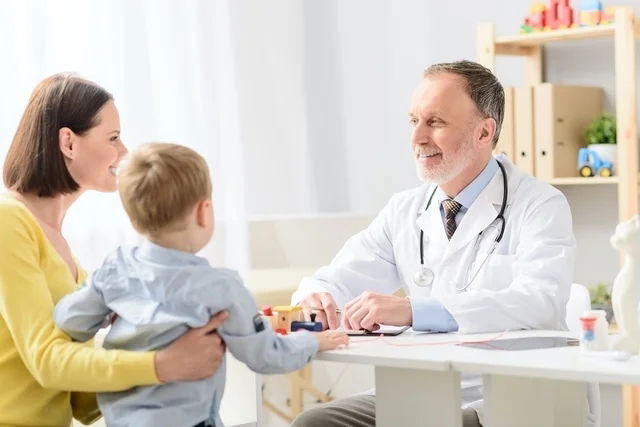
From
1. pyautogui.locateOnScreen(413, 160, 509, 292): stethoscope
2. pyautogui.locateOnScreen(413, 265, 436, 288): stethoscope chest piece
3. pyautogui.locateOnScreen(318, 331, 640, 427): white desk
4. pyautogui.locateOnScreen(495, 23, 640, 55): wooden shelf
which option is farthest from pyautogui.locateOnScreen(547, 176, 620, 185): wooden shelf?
pyautogui.locateOnScreen(318, 331, 640, 427): white desk

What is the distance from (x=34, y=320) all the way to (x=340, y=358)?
0.54m

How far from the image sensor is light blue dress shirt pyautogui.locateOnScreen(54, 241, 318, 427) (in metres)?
1.70

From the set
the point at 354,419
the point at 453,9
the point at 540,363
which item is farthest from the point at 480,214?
the point at 453,9

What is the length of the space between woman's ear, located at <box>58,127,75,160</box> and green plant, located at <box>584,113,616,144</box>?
202 centimetres

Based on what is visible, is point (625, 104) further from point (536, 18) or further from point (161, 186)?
point (161, 186)

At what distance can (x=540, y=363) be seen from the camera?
170 centimetres

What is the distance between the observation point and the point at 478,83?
2512mm

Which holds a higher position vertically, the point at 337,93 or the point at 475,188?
the point at 337,93

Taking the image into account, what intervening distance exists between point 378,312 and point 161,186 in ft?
1.96

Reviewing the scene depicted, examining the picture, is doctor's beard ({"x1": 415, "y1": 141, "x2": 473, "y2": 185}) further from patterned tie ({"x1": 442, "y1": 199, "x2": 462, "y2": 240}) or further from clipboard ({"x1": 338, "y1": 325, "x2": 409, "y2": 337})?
clipboard ({"x1": 338, "y1": 325, "x2": 409, "y2": 337})

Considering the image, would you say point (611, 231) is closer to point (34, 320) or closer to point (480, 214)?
point (480, 214)

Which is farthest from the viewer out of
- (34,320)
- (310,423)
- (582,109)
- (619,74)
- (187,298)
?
(582,109)

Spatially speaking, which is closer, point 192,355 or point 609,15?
point 192,355

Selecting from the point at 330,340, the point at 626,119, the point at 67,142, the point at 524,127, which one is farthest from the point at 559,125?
the point at 67,142
